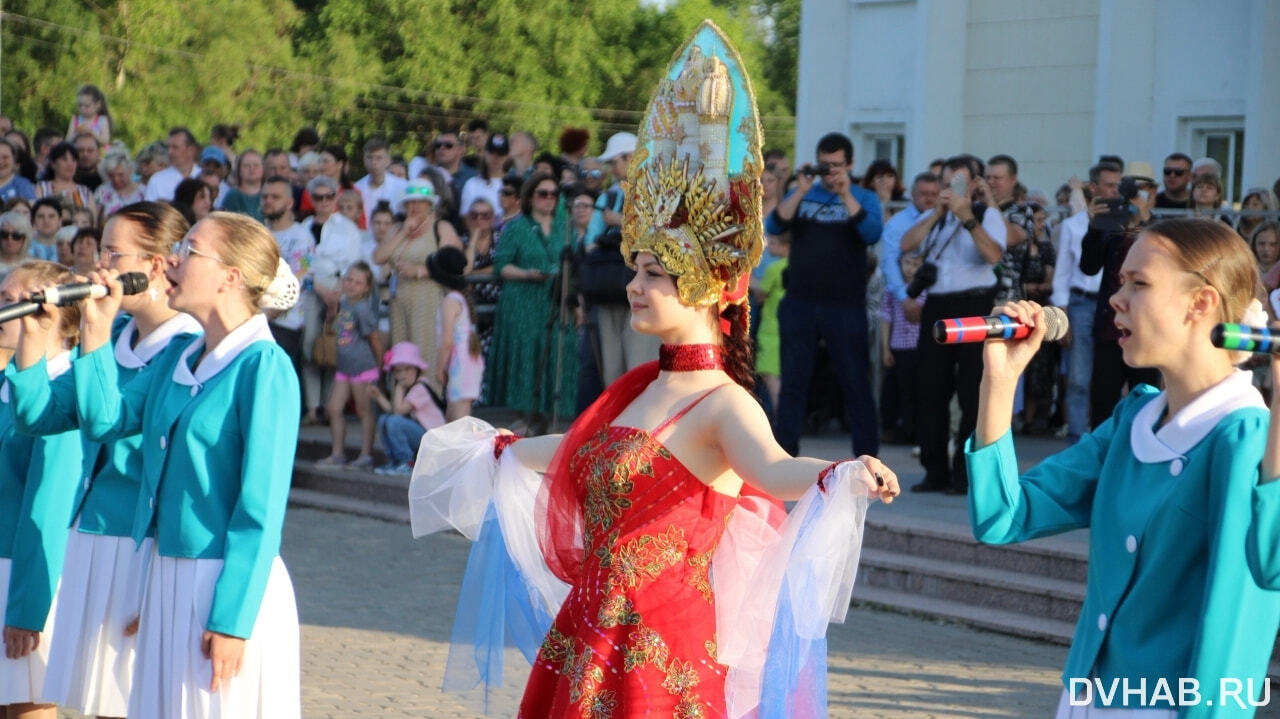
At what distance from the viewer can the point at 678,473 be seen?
4.28 metres

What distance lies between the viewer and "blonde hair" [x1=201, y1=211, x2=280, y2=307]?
485cm

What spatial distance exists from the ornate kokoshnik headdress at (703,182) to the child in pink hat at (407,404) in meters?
8.05

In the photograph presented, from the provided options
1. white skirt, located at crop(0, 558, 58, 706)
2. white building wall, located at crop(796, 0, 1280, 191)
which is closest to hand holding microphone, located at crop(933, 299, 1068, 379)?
white skirt, located at crop(0, 558, 58, 706)

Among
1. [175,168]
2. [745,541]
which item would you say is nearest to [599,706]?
[745,541]

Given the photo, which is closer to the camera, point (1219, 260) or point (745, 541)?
point (1219, 260)

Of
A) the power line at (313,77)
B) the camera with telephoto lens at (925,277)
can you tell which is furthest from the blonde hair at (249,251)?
the power line at (313,77)

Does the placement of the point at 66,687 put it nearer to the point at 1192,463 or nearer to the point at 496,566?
the point at 496,566

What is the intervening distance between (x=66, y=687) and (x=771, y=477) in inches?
95.2

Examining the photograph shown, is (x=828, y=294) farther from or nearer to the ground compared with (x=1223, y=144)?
nearer to the ground

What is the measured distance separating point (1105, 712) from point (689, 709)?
107 centimetres

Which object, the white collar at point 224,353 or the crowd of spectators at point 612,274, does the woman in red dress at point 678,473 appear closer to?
the white collar at point 224,353

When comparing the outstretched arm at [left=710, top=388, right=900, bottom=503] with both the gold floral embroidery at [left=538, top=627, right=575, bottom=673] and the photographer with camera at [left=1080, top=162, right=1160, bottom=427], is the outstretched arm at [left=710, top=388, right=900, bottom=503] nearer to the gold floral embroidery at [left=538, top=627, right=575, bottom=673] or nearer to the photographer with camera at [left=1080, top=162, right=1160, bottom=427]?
the gold floral embroidery at [left=538, top=627, right=575, bottom=673]

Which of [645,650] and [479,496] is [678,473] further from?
[479,496]

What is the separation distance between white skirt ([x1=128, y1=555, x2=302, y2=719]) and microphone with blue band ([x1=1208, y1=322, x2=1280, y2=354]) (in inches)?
105
